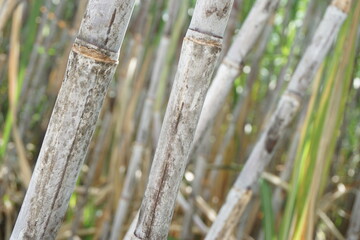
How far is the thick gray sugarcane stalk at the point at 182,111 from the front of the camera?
0.43 meters

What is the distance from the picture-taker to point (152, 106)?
1.08 m

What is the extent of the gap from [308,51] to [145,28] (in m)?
0.60

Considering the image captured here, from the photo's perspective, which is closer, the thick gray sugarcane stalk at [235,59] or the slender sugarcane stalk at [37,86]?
the thick gray sugarcane stalk at [235,59]

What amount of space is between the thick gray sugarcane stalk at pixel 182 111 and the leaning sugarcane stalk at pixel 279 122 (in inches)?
9.8

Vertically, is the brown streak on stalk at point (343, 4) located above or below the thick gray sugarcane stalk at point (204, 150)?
above

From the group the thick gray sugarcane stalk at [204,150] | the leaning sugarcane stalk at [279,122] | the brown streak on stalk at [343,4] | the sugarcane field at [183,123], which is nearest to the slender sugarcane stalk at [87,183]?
the sugarcane field at [183,123]

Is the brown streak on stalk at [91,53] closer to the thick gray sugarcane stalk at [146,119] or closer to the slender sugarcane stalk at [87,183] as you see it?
the thick gray sugarcane stalk at [146,119]

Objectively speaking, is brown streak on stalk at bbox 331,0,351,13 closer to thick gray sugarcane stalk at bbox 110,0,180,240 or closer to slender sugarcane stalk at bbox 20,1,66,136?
thick gray sugarcane stalk at bbox 110,0,180,240

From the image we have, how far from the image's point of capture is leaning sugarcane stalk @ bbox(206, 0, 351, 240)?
0.69 meters

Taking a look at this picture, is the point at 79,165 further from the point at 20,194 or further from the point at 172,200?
the point at 20,194

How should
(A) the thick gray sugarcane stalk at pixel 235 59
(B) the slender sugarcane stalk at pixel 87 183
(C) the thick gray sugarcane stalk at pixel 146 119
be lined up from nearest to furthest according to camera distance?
1. (A) the thick gray sugarcane stalk at pixel 235 59
2. (C) the thick gray sugarcane stalk at pixel 146 119
3. (B) the slender sugarcane stalk at pixel 87 183

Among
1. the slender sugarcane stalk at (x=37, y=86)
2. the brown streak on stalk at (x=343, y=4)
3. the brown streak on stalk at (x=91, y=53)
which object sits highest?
the brown streak on stalk at (x=343, y=4)

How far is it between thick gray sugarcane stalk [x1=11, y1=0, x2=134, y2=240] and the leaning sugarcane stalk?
0.30 metres

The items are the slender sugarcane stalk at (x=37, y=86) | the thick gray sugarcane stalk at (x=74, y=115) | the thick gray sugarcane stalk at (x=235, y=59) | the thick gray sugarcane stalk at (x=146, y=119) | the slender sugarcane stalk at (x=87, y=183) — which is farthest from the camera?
Result: the slender sugarcane stalk at (x=37, y=86)
